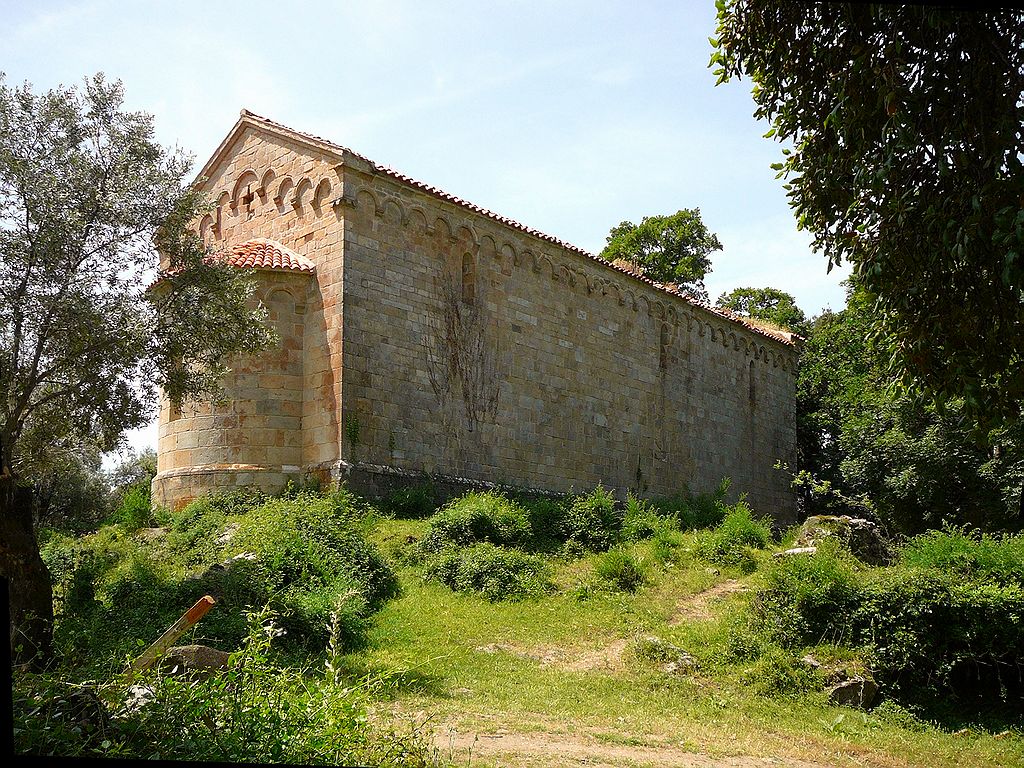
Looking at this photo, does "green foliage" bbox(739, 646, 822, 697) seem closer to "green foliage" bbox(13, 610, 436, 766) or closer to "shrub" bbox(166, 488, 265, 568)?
"green foliage" bbox(13, 610, 436, 766)

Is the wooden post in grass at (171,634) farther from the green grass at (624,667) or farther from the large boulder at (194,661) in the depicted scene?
the green grass at (624,667)

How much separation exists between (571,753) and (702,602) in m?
6.89

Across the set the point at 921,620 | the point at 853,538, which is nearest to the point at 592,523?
the point at 853,538

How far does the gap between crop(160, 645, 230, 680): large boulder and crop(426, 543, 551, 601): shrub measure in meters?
6.16

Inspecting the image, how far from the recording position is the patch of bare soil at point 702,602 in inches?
533

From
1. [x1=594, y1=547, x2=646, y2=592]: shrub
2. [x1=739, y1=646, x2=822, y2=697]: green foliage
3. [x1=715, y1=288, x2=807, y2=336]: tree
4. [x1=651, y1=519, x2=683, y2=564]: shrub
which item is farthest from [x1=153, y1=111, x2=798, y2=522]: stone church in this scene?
[x1=715, y1=288, x2=807, y2=336]: tree

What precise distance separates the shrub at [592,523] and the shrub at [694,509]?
1.84 meters

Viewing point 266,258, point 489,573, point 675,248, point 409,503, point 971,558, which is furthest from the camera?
point 675,248

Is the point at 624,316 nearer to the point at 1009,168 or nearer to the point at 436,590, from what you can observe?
the point at 436,590

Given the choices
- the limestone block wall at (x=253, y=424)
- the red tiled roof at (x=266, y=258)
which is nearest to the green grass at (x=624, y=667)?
the limestone block wall at (x=253, y=424)

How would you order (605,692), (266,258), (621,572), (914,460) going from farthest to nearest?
1. (914,460)
2. (266,258)
3. (621,572)
4. (605,692)

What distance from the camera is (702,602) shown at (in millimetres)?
14266

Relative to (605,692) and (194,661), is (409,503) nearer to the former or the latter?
(605,692)

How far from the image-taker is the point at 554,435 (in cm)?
2206
